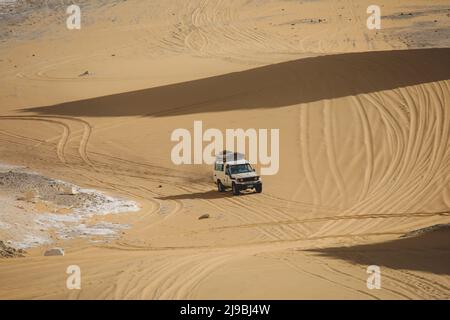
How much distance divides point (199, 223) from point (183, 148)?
8.91 m

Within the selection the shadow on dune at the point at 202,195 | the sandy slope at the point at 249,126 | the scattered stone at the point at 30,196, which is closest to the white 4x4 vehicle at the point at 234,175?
the shadow on dune at the point at 202,195

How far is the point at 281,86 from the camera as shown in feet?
126

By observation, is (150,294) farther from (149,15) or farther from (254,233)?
(149,15)

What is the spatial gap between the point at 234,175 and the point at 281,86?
1220 cm

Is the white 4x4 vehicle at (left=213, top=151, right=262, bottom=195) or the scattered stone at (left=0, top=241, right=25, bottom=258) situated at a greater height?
the white 4x4 vehicle at (left=213, top=151, right=262, bottom=195)

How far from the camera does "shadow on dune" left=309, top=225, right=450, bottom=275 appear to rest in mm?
15719

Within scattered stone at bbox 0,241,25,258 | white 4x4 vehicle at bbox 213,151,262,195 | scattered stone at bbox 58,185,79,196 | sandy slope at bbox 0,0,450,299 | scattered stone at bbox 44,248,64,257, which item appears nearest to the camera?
sandy slope at bbox 0,0,450,299

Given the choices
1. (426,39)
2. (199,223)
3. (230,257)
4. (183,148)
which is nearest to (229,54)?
(426,39)

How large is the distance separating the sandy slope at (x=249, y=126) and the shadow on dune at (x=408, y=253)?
0.07 metres

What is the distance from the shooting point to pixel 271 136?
31828 mm

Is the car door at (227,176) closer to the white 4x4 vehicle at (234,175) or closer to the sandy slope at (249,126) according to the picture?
the white 4x4 vehicle at (234,175)

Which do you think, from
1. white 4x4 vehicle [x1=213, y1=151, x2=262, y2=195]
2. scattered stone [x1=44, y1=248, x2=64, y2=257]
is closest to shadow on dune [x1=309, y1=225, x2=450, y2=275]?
scattered stone [x1=44, y1=248, x2=64, y2=257]

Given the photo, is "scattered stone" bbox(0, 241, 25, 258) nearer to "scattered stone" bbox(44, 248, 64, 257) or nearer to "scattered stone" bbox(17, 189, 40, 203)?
"scattered stone" bbox(44, 248, 64, 257)

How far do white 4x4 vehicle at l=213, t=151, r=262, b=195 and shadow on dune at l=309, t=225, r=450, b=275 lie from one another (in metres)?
8.82
